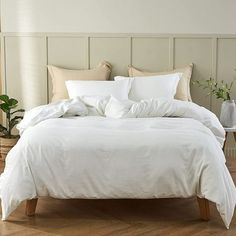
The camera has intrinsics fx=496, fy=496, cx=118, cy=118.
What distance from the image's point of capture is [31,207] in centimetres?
336

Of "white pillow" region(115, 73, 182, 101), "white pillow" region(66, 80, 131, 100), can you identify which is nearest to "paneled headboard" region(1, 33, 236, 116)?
"white pillow" region(115, 73, 182, 101)

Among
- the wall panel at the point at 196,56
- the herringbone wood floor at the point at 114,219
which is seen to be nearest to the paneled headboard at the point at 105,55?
the wall panel at the point at 196,56

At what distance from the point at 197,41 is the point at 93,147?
2.43 meters

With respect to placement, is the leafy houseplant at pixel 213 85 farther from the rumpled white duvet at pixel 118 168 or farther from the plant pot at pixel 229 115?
the rumpled white duvet at pixel 118 168

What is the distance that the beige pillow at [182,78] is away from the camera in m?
4.94

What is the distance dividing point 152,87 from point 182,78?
411 mm

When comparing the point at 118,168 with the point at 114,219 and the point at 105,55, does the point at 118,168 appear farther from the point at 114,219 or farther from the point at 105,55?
the point at 105,55

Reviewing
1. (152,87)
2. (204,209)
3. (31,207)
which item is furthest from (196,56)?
(31,207)

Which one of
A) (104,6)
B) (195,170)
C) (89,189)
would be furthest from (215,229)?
(104,6)

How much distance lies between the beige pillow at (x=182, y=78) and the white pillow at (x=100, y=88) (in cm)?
35

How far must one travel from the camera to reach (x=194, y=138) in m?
3.21

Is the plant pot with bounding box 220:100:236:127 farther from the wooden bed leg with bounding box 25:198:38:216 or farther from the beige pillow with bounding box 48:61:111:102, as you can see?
the wooden bed leg with bounding box 25:198:38:216

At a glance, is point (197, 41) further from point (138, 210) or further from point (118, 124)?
point (138, 210)

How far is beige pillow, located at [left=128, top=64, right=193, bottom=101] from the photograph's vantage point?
4940 mm
